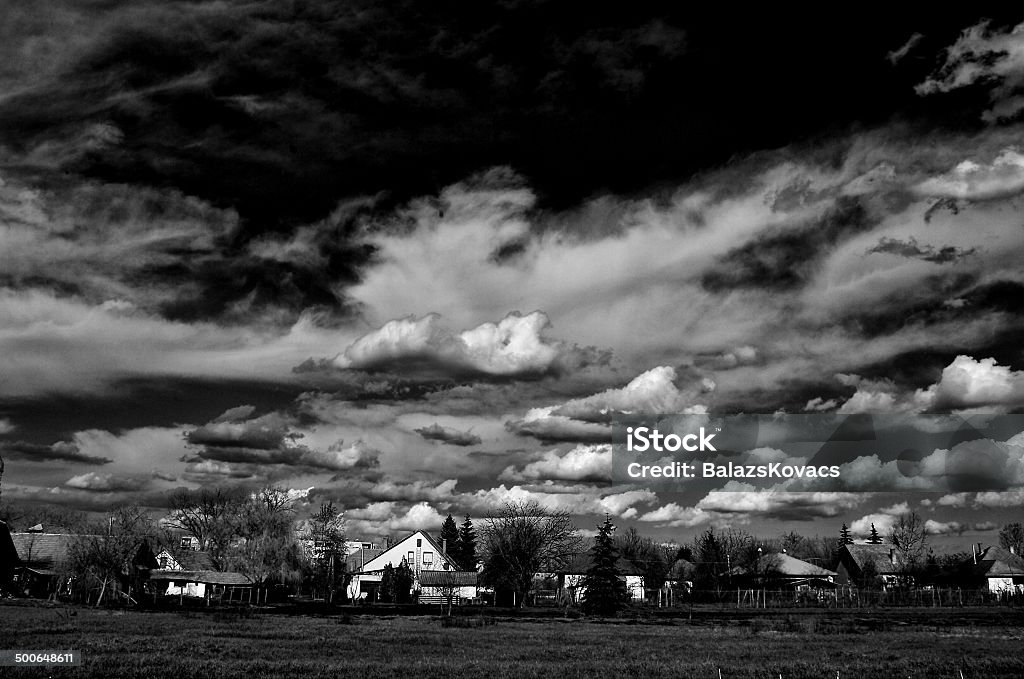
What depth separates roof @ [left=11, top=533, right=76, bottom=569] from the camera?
3920 inches

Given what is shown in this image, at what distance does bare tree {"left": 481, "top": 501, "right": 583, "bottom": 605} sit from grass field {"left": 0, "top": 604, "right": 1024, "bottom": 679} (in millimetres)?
32819

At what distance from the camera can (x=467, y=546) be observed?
455 feet

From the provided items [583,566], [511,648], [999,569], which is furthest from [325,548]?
[999,569]

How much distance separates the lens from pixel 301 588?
343ft

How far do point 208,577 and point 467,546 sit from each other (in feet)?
198

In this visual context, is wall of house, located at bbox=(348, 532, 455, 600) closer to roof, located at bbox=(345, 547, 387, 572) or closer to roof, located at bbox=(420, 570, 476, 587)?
roof, located at bbox=(345, 547, 387, 572)

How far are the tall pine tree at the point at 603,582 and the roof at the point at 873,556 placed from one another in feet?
222

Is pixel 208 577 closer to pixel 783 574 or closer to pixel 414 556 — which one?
pixel 414 556

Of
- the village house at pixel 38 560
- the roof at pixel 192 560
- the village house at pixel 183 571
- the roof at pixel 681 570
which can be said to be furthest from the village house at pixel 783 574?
the village house at pixel 38 560

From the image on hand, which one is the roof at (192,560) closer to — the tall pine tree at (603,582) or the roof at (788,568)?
the tall pine tree at (603,582)

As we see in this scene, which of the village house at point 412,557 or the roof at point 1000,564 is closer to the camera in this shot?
the roof at point 1000,564

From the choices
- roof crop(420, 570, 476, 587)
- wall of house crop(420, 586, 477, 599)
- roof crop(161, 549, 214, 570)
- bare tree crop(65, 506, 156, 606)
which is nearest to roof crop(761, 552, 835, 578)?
wall of house crop(420, 586, 477, 599)

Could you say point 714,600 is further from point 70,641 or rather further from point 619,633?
point 70,641

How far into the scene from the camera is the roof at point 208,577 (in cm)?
8419
